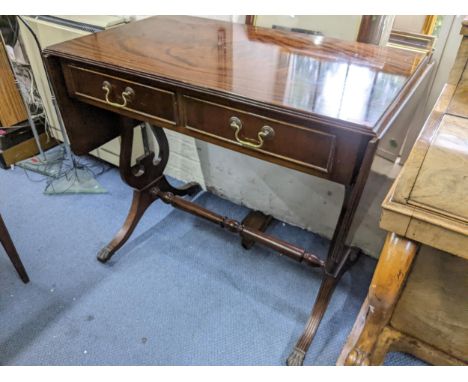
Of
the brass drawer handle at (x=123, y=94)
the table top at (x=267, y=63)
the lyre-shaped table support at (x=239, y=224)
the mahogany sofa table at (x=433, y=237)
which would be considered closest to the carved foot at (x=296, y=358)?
the lyre-shaped table support at (x=239, y=224)

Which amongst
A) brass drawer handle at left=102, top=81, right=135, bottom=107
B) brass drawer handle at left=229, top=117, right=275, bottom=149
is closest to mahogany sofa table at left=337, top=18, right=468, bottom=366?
brass drawer handle at left=229, top=117, right=275, bottom=149

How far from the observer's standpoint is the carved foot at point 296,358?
52.6 inches

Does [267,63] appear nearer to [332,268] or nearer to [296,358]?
[332,268]

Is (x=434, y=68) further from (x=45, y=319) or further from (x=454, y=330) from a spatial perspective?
(x=45, y=319)

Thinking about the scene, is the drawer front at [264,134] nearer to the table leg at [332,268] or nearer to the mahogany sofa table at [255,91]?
the mahogany sofa table at [255,91]

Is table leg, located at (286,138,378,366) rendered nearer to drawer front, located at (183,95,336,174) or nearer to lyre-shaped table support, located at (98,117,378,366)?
lyre-shaped table support, located at (98,117,378,366)

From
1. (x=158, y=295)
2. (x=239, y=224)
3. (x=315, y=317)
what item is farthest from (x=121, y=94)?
(x=315, y=317)

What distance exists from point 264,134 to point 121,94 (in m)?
0.50

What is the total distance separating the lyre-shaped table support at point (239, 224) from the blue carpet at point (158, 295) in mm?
68

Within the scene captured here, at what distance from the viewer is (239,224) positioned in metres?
1.61

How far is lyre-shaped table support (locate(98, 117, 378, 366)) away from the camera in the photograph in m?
1.21

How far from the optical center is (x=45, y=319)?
1490 mm
